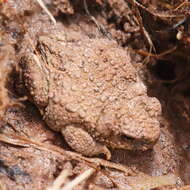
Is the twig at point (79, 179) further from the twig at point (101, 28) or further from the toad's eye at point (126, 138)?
the twig at point (101, 28)

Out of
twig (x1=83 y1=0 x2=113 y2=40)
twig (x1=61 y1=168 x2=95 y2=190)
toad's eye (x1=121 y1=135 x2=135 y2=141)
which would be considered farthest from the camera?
twig (x1=83 y1=0 x2=113 y2=40)

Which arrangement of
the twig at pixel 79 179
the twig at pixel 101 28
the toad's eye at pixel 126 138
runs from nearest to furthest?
the twig at pixel 79 179 → the toad's eye at pixel 126 138 → the twig at pixel 101 28

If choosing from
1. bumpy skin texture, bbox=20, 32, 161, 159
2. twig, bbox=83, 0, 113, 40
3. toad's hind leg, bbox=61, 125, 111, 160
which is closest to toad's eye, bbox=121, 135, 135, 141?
bumpy skin texture, bbox=20, 32, 161, 159

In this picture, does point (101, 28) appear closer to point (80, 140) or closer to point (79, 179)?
point (80, 140)

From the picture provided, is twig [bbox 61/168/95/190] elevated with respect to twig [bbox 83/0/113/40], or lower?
lower

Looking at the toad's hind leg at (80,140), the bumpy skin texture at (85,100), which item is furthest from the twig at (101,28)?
the toad's hind leg at (80,140)

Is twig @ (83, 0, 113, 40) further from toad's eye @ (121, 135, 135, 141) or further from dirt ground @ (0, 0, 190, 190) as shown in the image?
toad's eye @ (121, 135, 135, 141)

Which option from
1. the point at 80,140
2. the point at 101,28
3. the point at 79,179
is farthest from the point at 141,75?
the point at 79,179
